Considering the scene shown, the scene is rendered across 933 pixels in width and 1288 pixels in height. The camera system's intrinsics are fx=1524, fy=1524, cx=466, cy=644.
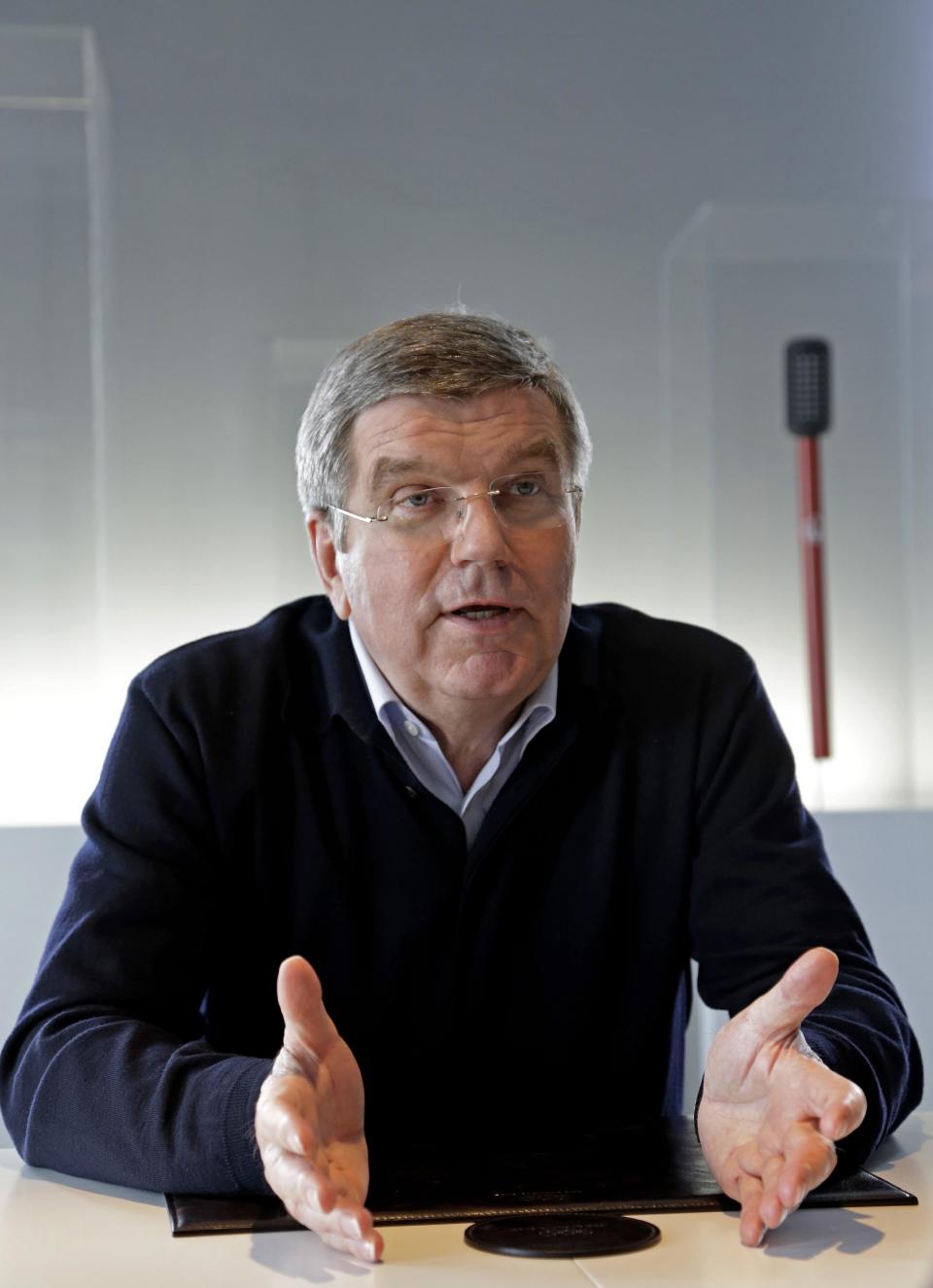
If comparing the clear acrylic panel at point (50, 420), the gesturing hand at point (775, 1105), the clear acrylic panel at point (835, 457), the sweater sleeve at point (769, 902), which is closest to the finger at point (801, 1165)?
the gesturing hand at point (775, 1105)

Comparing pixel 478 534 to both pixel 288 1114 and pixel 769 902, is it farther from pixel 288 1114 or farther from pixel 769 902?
pixel 288 1114

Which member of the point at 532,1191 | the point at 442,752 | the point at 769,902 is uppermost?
the point at 442,752

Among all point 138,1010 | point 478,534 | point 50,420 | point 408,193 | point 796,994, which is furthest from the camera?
point 408,193

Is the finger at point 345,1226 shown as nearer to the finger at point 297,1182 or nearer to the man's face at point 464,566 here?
the finger at point 297,1182

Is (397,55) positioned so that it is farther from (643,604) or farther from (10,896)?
(10,896)

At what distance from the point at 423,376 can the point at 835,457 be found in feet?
5.40

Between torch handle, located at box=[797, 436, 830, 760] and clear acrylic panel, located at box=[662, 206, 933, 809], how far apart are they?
26 mm

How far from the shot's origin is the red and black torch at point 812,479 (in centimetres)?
288

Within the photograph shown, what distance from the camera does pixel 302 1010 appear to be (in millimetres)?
987

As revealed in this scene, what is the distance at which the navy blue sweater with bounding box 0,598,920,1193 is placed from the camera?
1.39 meters

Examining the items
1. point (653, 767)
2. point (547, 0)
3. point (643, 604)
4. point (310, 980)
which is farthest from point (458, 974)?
point (547, 0)

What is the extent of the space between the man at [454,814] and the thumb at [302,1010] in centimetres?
33

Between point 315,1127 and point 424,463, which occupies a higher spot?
point 424,463

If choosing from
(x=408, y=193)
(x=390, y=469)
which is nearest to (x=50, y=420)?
(x=408, y=193)
